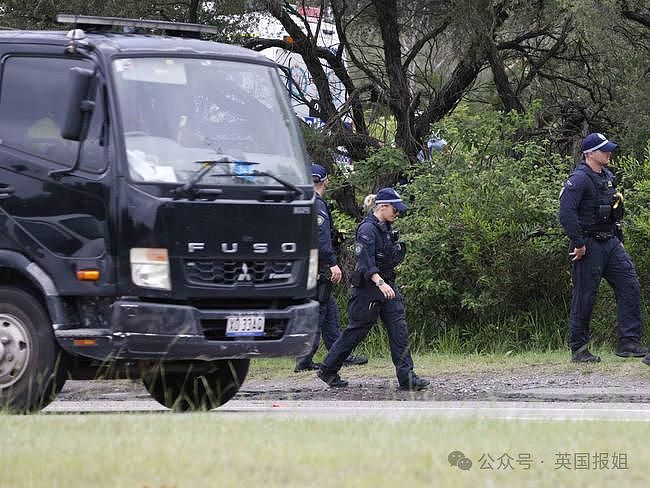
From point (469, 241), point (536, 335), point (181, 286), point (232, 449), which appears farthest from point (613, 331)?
point (232, 449)

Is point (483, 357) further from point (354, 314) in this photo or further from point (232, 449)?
point (232, 449)

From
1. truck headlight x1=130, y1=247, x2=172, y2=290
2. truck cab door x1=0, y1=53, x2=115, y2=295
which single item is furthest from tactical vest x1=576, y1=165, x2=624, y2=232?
truck cab door x1=0, y1=53, x2=115, y2=295

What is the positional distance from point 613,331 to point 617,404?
181 inches

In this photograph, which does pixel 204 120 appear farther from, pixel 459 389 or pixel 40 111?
pixel 459 389

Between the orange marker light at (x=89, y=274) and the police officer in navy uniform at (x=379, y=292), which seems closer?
the orange marker light at (x=89, y=274)

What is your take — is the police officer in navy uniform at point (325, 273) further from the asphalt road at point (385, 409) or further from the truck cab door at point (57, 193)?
the truck cab door at point (57, 193)

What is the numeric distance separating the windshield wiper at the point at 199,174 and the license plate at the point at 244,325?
2.95ft

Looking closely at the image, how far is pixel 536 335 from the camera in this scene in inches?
615

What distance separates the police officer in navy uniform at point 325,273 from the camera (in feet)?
44.1

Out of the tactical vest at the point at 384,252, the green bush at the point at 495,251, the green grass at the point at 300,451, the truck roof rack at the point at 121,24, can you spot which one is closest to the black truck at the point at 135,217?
the truck roof rack at the point at 121,24

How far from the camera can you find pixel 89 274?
8898mm

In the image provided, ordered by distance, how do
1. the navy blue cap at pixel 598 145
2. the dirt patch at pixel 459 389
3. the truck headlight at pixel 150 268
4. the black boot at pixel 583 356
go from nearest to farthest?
1. the truck headlight at pixel 150 268
2. the dirt patch at pixel 459 389
3. the navy blue cap at pixel 598 145
4. the black boot at pixel 583 356

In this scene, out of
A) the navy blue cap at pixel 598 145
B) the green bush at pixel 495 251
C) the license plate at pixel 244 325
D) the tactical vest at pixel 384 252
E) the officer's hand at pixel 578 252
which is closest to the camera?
the license plate at pixel 244 325

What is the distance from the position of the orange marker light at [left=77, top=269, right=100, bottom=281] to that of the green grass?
3.99 feet
